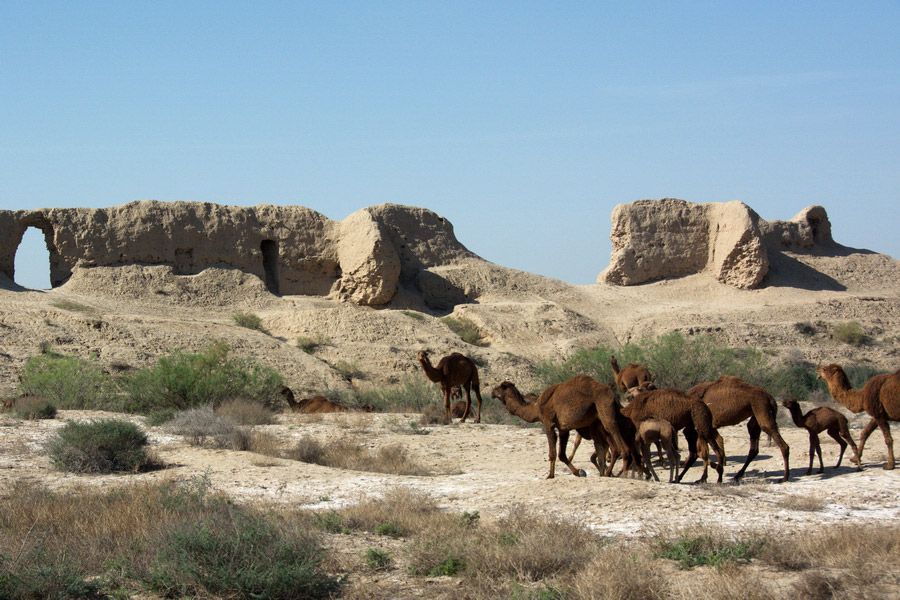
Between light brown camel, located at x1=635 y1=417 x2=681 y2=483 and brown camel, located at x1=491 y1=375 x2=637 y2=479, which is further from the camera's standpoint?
light brown camel, located at x1=635 y1=417 x2=681 y2=483

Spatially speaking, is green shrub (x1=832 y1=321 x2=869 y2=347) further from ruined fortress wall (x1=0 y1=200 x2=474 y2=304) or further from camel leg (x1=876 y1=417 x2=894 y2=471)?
camel leg (x1=876 y1=417 x2=894 y2=471)

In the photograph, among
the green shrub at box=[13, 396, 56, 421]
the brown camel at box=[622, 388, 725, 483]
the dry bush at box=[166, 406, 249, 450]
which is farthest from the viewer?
the green shrub at box=[13, 396, 56, 421]

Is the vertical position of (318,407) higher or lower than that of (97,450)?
higher

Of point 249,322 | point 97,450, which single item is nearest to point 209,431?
point 97,450

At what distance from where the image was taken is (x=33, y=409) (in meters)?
17.5

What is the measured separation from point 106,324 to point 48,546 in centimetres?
2492

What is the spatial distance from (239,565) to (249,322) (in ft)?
100

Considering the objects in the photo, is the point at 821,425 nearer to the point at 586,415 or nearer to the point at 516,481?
the point at 586,415

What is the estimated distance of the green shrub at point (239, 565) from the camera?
21.0 ft

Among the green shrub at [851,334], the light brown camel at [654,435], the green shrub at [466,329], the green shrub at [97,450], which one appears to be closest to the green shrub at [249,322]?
the green shrub at [466,329]

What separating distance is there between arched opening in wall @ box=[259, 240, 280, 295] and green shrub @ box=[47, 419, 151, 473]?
30.1 meters

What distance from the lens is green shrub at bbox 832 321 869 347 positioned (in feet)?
133

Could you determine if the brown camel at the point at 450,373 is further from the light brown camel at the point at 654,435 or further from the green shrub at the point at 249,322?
the green shrub at the point at 249,322

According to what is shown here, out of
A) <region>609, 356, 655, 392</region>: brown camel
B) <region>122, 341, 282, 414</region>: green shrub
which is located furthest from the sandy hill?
<region>609, 356, 655, 392</region>: brown camel
